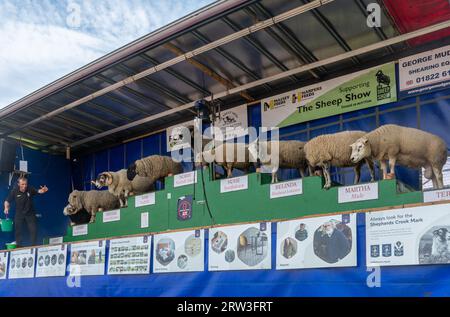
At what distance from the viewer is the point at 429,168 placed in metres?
7.74

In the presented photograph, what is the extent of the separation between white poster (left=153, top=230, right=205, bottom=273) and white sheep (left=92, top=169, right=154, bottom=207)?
398 centimetres

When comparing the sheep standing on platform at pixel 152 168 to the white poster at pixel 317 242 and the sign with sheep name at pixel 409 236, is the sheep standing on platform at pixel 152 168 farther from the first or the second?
the sign with sheep name at pixel 409 236

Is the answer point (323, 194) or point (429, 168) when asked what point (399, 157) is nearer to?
point (429, 168)

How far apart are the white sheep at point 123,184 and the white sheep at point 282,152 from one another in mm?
3327

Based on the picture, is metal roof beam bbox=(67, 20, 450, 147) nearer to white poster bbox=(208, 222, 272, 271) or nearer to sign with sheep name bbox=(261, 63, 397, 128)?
sign with sheep name bbox=(261, 63, 397, 128)

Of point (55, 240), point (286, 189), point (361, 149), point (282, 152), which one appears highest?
point (282, 152)

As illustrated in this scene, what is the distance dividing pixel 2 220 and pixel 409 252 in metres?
10.00

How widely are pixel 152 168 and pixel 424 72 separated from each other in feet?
18.1

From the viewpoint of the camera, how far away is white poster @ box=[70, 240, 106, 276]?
27.2 feet

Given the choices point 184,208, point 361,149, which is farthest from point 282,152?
point 184,208

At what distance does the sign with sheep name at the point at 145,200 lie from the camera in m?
9.71

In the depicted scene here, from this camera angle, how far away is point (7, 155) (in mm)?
12836

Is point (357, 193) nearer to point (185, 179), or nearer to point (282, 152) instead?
point (282, 152)
